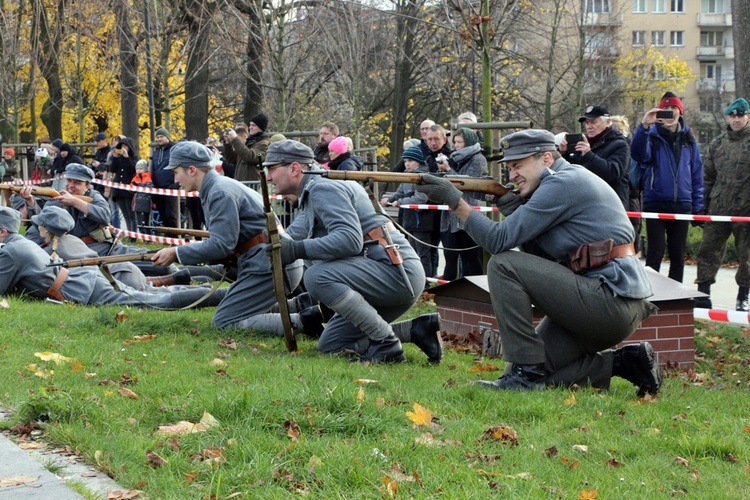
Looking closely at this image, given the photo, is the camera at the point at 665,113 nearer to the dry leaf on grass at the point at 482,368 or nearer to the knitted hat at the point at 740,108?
the knitted hat at the point at 740,108

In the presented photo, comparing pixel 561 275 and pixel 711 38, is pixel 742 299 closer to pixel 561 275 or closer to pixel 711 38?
pixel 561 275

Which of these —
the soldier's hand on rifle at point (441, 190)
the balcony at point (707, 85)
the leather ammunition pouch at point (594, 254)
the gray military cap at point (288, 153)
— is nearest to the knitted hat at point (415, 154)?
the gray military cap at point (288, 153)

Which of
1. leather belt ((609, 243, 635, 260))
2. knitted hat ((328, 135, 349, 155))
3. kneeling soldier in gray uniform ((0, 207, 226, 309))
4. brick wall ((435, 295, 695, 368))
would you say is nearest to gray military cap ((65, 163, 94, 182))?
kneeling soldier in gray uniform ((0, 207, 226, 309))

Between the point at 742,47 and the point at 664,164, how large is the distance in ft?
12.1

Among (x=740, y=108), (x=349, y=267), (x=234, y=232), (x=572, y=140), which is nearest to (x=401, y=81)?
(x=740, y=108)

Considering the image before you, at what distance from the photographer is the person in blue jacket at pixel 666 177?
1081cm

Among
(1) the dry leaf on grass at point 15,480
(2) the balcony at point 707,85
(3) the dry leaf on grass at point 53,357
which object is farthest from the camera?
(2) the balcony at point 707,85

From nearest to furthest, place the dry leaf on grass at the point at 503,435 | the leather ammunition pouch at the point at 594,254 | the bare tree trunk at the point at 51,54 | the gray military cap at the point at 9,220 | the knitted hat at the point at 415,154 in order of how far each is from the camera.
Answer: the dry leaf on grass at the point at 503,435 → the leather ammunition pouch at the point at 594,254 → the gray military cap at the point at 9,220 → the knitted hat at the point at 415,154 → the bare tree trunk at the point at 51,54

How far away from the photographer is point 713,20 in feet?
301

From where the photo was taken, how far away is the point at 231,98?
162 ft

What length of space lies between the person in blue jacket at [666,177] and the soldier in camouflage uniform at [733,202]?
44cm

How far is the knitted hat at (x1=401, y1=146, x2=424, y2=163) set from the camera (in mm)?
12633

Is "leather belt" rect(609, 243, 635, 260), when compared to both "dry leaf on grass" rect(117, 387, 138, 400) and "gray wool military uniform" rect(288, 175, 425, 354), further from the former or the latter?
"dry leaf on grass" rect(117, 387, 138, 400)

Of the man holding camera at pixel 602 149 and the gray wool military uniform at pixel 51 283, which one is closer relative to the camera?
the gray wool military uniform at pixel 51 283
